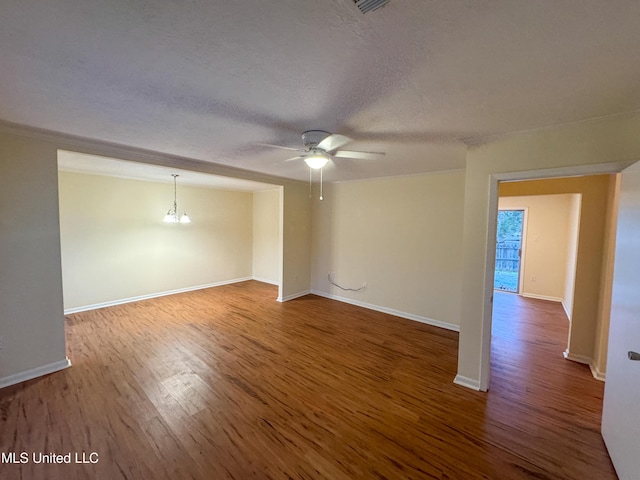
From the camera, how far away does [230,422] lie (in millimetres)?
2074

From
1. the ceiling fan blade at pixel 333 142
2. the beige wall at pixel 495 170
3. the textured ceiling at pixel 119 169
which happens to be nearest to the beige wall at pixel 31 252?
the textured ceiling at pixel 119 169

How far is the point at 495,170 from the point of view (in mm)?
2396

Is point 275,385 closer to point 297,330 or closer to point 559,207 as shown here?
point 297,330

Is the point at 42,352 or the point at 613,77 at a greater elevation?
the point at 613,77

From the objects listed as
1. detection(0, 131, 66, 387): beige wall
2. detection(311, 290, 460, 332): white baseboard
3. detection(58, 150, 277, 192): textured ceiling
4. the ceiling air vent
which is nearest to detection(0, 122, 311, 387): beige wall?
detection(0, 131, 66, 387): beige wall

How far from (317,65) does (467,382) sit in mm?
3065

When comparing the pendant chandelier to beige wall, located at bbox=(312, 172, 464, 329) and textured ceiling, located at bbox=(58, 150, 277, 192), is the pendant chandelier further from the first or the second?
beige wall, located at bbox=(312, 172, 464, 329)

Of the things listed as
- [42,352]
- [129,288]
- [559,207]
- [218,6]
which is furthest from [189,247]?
[559,207]

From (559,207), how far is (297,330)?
6253 millimetres

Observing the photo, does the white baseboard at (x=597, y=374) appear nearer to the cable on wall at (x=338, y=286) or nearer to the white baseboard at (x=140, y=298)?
the cable on wall at (x=338, y=286)

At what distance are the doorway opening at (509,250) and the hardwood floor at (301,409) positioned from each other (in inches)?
125

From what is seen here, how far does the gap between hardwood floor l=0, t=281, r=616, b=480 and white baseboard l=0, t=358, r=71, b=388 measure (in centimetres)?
9

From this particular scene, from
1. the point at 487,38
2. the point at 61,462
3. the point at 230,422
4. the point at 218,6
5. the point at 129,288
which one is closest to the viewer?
the point at 218,6

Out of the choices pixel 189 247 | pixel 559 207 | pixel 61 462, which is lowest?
pixel 61 462
